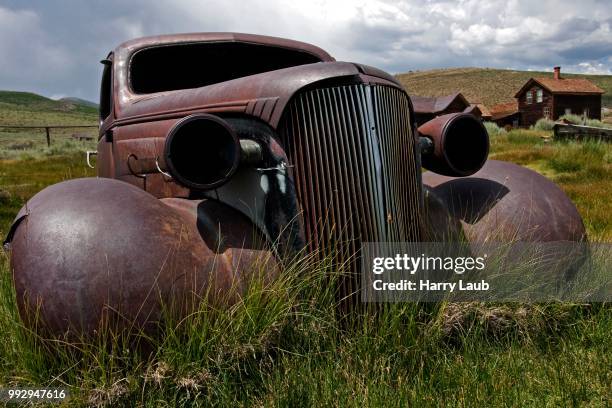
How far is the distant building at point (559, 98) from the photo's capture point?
50.2 m

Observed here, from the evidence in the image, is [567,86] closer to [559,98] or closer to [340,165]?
[559,98]

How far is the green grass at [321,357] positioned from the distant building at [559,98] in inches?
2035

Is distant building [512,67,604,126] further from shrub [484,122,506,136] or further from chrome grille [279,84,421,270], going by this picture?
chrome grille [279,84,421,270]

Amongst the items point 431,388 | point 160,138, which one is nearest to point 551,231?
point 431,388

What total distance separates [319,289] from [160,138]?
1350mm

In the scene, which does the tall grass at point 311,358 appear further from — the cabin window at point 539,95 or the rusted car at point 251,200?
the cabin window at point 539,95

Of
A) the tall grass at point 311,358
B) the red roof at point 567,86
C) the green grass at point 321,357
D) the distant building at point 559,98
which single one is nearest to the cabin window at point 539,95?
the distant building at point 559,98

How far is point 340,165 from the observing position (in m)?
2.66

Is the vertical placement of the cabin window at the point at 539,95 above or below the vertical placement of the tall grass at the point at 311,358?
above

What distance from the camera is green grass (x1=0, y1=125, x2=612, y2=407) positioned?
7.28 ft

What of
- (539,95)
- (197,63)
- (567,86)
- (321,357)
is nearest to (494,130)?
(197,63)

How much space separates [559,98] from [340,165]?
53560mm

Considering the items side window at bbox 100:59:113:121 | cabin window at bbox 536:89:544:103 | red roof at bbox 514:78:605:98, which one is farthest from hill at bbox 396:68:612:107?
side window at bbox 100:59:113:121

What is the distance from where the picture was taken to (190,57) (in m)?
4.39
